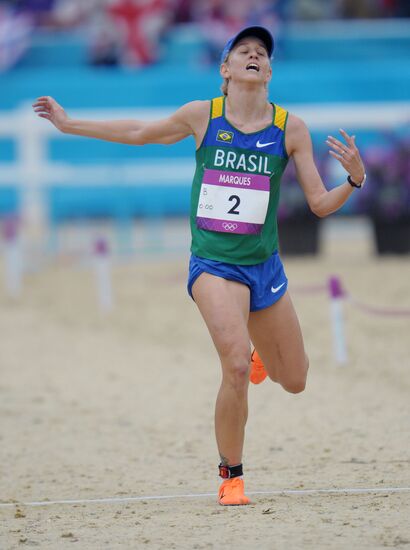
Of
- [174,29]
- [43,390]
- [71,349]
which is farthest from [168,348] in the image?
[174,29]

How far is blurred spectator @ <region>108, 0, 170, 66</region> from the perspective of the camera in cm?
2052

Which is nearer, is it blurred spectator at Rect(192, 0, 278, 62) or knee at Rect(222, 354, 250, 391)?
knee at Rect(222, 354, 250, 391)

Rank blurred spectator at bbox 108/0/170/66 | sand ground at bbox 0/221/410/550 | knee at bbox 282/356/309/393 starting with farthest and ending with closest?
blurred spectator at bbox 108/0/170/66
knee at bbox 282/356/309/393
sand ground at bbox 0/221/410/550

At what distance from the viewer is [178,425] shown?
8016 millimetres

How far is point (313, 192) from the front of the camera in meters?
5.85

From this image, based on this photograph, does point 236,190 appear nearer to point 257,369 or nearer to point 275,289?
point 275,289

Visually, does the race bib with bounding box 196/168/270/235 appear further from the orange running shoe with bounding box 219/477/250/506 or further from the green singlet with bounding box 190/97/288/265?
the orange running shoe with bounding box 219/477/250/506

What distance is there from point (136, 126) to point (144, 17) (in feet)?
49.1

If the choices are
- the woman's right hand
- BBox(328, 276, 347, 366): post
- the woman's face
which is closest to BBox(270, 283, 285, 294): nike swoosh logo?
the woman's face

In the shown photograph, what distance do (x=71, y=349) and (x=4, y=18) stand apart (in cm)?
1175

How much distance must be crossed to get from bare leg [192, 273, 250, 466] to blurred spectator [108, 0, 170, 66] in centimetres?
1535

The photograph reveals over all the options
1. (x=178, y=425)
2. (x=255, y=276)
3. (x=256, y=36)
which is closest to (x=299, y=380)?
(x=255, y=276)

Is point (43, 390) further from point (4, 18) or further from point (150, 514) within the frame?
point (4, 18)

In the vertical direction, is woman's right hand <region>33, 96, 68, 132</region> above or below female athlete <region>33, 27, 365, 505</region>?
above
